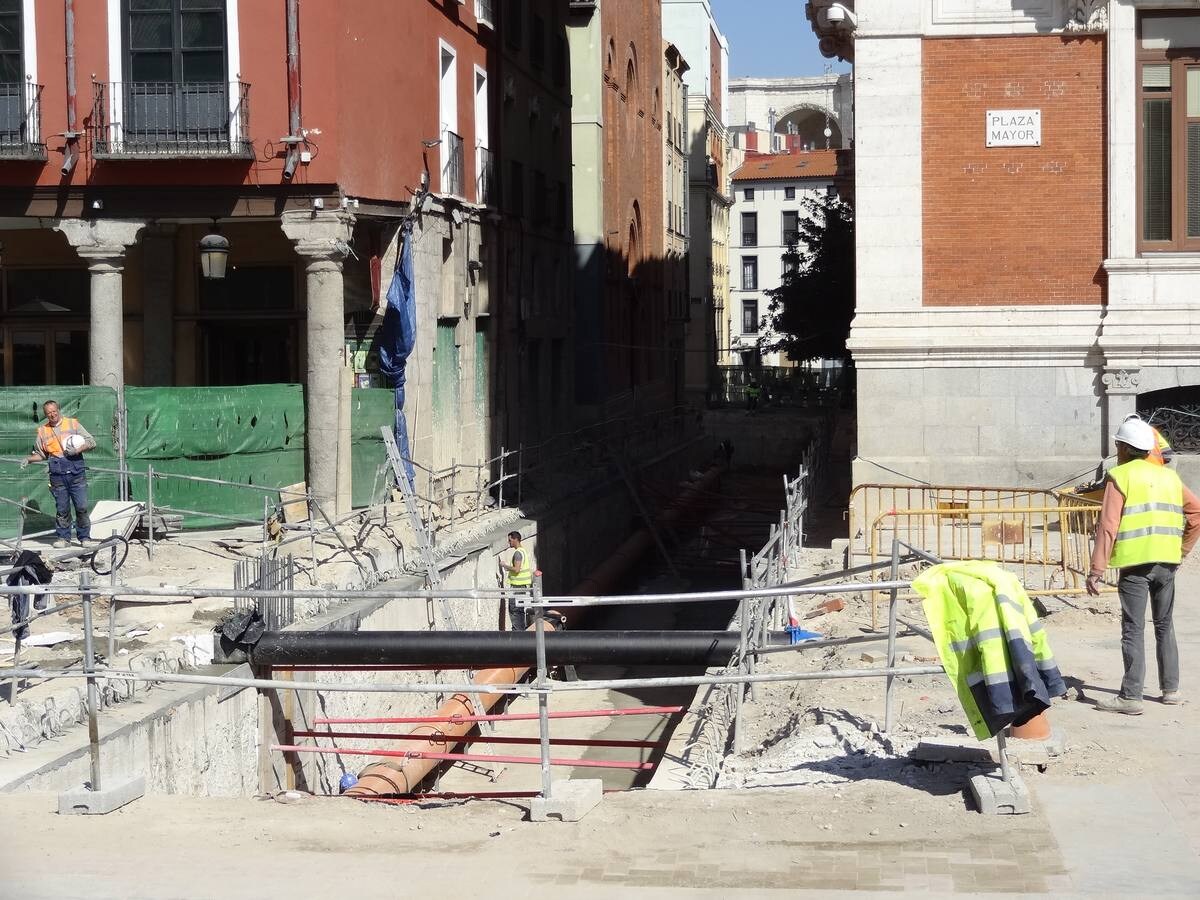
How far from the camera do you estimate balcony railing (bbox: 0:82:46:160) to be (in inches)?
852

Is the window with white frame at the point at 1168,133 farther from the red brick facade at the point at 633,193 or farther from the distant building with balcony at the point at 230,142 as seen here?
the red brick facade at the point at 633,193

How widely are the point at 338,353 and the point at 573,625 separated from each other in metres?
6.06

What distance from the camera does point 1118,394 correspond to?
20.3m

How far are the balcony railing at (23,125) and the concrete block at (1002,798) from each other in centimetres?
1748

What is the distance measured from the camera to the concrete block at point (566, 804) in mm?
8602

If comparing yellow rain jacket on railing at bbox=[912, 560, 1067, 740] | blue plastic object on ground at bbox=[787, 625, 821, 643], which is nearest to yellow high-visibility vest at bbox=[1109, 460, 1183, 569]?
yellow rain jacket on railing at bbox=[912, 560, 1067, 740]

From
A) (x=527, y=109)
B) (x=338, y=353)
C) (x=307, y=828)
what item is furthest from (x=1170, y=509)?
(x=527, y=109)

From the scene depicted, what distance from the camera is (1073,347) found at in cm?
2050

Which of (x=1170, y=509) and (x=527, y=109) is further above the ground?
(x=527, y=109)

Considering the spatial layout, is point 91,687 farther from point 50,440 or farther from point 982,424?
point 982,424

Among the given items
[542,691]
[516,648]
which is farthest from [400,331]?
[542,691]

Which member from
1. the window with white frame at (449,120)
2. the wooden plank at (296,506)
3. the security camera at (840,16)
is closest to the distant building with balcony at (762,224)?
the window with white frame at (449,120)

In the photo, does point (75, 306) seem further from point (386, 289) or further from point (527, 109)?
point (527, 109)

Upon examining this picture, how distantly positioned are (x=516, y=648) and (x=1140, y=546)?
4.47m
